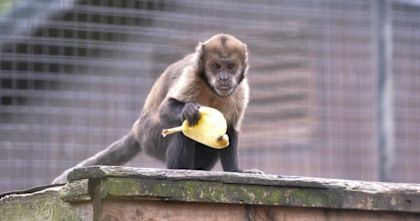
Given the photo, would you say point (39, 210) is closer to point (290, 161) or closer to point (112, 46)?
point (112, 46)

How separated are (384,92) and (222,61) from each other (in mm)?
2511

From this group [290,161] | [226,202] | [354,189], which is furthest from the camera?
[290,161]

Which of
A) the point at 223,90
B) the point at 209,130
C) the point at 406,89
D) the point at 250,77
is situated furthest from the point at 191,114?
the point at 406,89

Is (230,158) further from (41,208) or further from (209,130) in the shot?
(41,208)

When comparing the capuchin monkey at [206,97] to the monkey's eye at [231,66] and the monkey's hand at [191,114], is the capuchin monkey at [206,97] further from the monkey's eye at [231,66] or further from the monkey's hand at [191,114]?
the monkey's hand at [191,114]

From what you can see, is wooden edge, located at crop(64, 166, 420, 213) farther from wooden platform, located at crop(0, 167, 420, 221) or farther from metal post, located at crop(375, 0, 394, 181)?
metal post, located at crop(375, 0, 394, 181)

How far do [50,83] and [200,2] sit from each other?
134cm

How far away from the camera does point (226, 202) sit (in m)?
3.03

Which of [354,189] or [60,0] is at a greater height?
[60,0]

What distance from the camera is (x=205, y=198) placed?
2.99m

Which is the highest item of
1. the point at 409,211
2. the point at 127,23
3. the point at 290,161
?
the point at 127,23

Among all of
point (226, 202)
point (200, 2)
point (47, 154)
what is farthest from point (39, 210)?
point (200, 2)

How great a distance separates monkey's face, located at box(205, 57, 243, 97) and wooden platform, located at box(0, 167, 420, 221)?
1.31 m

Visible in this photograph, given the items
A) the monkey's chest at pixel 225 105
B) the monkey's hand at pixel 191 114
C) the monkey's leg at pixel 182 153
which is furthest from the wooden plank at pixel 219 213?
the monkey's chest at pixel 225 105
